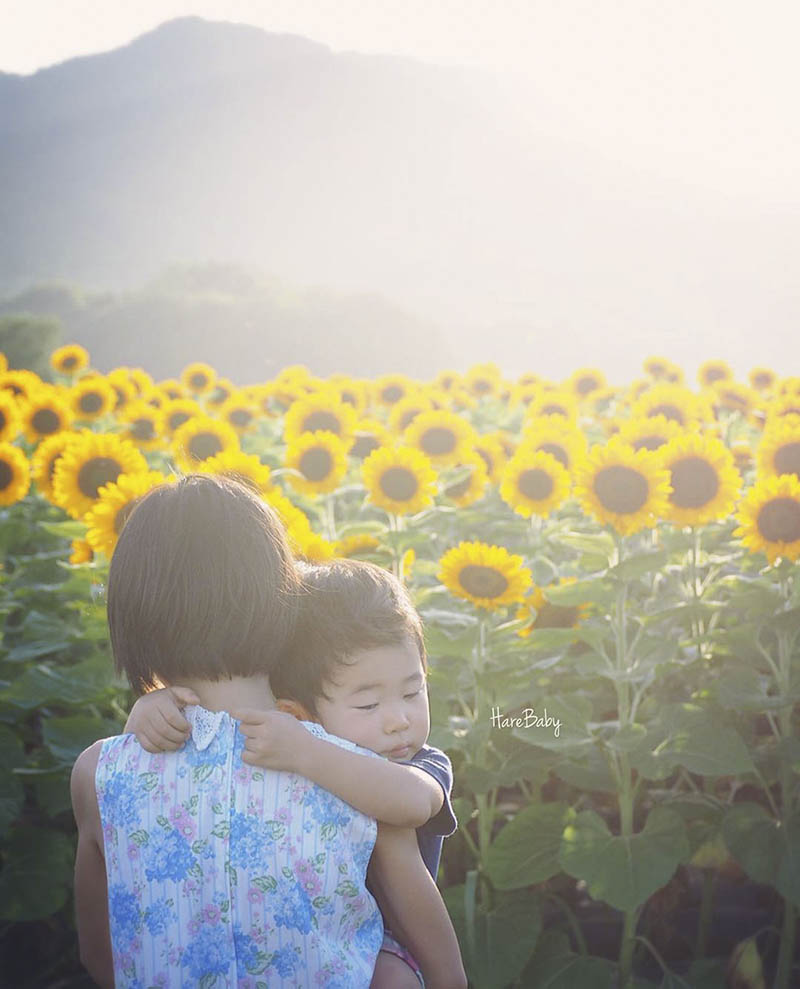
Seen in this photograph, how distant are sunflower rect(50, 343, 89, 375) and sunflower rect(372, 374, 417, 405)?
2299 millimetres

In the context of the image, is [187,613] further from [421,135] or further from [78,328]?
[421,135]

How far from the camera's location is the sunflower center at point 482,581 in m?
3.04

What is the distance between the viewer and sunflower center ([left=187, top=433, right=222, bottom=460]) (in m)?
4.45

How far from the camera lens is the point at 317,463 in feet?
13.7

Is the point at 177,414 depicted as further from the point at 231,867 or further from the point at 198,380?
the point at 231,867

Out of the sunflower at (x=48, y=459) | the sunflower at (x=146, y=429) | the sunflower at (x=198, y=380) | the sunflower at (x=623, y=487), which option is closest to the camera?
the sunflower at (x=623, y=487)

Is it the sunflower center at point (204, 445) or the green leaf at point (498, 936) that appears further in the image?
the sunflower center at point (204, 445)

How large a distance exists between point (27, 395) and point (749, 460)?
3846 millimetres

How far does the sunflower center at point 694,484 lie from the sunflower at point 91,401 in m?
3.75

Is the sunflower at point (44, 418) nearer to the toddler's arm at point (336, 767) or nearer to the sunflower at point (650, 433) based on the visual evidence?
the sunflower at point (650, 433)

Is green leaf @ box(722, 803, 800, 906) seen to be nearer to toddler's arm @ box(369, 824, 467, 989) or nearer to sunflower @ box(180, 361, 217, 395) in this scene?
toddler's arm @ box(369, 824, 467, 989)

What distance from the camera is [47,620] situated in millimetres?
3645

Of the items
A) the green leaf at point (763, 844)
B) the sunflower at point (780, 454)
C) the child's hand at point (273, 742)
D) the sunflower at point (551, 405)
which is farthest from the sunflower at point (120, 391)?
the child's hand at point (273, 742)

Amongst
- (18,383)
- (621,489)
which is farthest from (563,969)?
(18,383)
